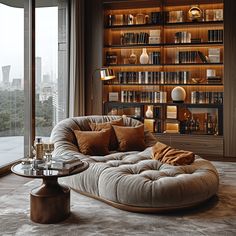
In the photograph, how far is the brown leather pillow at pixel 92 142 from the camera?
4.45 m

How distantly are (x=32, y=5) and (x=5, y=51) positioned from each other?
93cm

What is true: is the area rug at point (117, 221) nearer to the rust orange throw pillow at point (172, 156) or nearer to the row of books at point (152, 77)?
the rust orange throw pillow at point (172, 156)

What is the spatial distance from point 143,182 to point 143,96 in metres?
3.73

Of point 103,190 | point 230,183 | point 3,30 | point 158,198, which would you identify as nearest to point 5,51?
point 3,30

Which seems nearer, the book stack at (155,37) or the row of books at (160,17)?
the row of books at (160,17)

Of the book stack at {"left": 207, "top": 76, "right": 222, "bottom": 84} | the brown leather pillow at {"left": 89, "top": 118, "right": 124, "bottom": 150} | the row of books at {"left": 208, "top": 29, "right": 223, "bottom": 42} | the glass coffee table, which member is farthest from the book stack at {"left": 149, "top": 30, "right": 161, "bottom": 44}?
the glass coffee table

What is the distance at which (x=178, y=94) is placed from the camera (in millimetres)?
6551

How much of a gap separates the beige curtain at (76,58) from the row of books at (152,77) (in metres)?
0.65

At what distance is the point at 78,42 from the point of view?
6.71 m

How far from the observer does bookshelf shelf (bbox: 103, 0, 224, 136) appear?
6.51m

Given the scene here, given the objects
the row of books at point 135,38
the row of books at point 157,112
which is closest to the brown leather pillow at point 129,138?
the row of books at point 157,112

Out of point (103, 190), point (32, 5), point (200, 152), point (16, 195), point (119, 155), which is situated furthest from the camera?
point (200, 152)

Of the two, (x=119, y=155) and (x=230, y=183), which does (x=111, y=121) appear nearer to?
(x=119, y=155)

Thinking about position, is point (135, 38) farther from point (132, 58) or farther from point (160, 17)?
point (160, 17)
